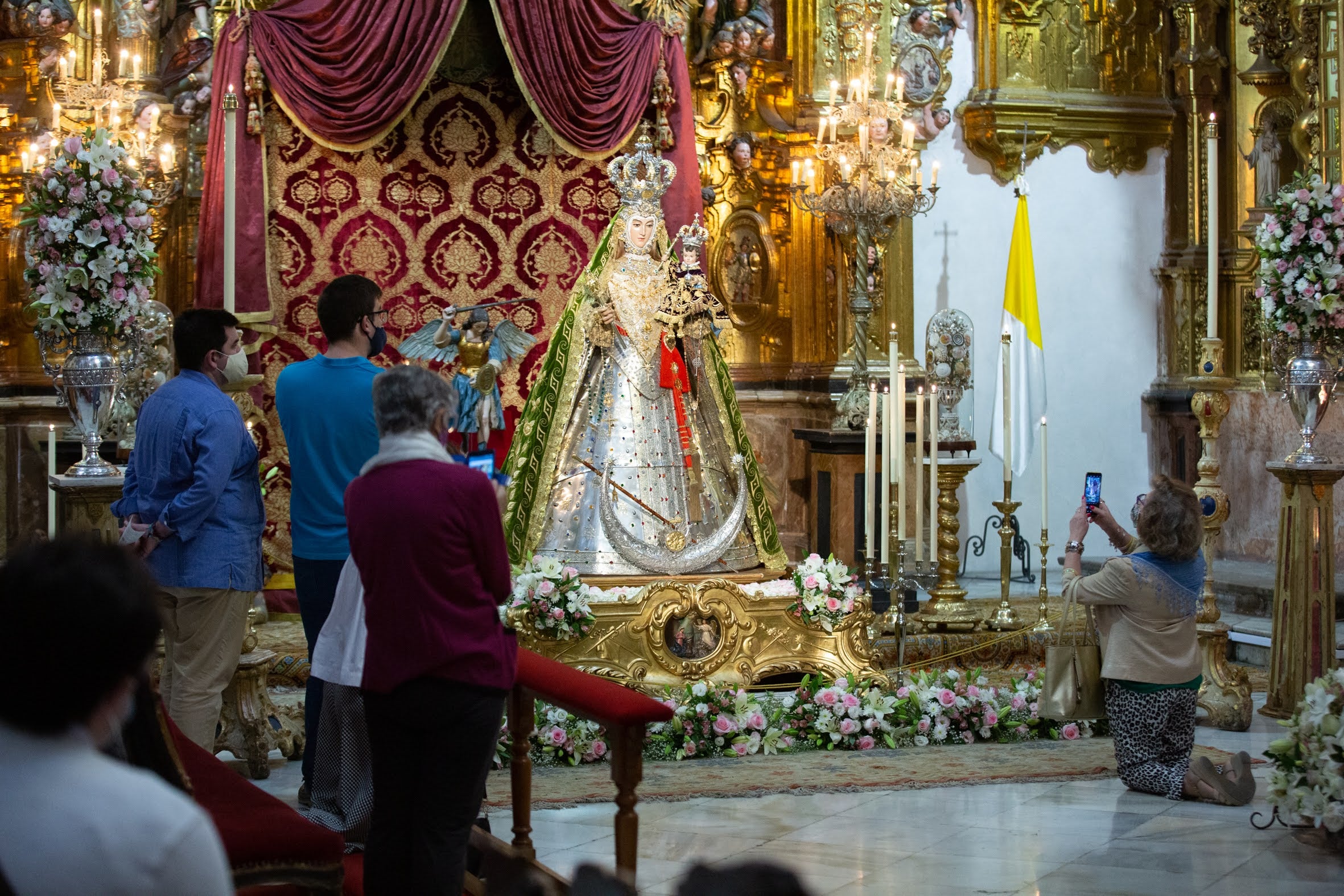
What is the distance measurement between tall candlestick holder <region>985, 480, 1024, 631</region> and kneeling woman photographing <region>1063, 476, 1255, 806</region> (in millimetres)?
1752

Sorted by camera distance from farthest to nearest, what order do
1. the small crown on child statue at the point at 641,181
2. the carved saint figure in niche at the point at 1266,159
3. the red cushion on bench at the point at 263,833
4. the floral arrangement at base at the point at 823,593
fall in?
the carved saint figure in niche at the point at 1266,159, the small crown on child statue at the point at 641,181, the floral arrangement at base at the point at 823,593, the red cushion on bench at the point at 263,833

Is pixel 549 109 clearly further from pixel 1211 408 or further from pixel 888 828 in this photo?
pixel 888 828

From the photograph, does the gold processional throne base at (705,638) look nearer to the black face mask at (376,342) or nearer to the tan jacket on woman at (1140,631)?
the tan jacket on woman at (1140,631)

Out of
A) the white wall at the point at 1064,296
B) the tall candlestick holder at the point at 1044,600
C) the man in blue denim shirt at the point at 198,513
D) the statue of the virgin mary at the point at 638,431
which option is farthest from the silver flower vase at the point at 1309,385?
the man in blue denim shirt at the point at 198,513

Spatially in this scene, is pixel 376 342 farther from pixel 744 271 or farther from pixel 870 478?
pixel 744 271

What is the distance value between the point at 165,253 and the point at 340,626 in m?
5.84

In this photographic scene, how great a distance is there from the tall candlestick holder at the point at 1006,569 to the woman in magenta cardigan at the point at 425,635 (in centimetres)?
418

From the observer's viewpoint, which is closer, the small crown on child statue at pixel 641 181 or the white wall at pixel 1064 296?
the small crown on child statue at pixel 641 181

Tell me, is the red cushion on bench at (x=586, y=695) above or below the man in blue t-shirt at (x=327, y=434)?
below

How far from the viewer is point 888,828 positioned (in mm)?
4926

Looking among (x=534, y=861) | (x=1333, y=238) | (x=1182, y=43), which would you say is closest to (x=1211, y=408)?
(x=1333, y=238)

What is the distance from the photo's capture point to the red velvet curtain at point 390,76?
827 centimetres

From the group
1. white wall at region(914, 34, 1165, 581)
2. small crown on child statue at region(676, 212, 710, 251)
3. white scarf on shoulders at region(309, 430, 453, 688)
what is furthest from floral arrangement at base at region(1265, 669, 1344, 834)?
white wall at region(914, 34, 1165, 581)

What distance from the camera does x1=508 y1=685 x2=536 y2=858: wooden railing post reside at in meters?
4.23
